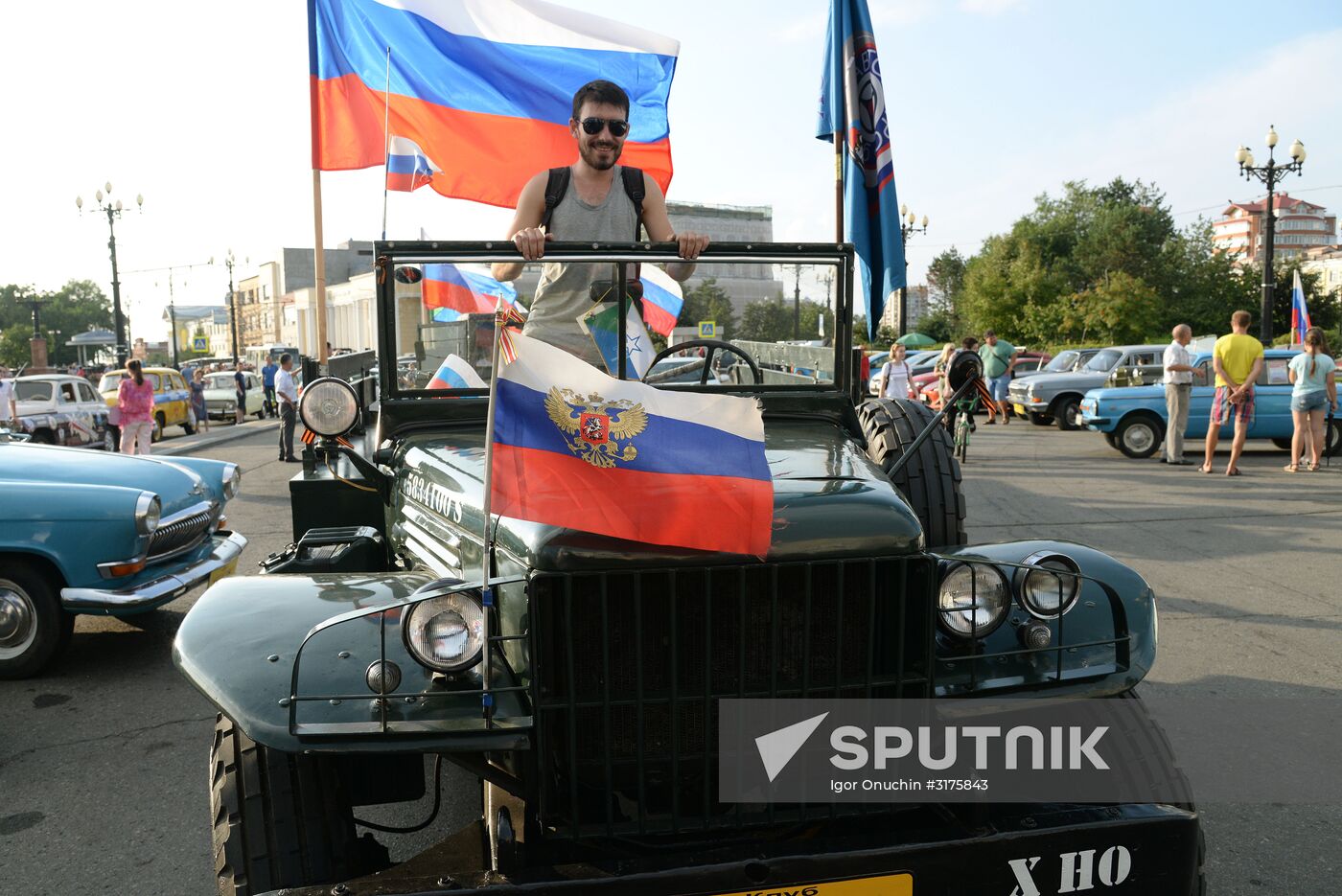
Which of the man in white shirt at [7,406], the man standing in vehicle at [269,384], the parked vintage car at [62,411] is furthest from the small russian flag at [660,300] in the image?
the man standing in vehicle at [269,384]

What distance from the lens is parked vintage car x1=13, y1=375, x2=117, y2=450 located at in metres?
16.8

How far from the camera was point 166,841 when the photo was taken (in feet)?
11.4

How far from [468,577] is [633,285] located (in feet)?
3.98

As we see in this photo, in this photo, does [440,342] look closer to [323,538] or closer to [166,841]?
[323,538]

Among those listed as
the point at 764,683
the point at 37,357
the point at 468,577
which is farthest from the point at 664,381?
the point at 37,357

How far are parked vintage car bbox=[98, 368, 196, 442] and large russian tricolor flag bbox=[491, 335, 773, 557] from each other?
2191 cm

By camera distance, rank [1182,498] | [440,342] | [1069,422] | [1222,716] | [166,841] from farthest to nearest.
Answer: [1069,422] < [1182,498] < [1222,716] < [440,342] < [166,841]

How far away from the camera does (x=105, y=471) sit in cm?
568

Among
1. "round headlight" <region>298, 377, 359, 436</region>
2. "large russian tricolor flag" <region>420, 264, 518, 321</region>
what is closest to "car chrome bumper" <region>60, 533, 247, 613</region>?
"round headlight" <region>298, 377, 359, 436</region>

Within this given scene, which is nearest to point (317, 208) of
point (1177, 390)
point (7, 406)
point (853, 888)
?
point (853, 888)

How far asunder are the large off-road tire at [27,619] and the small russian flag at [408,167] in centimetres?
282

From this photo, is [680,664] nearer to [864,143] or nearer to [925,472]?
[925,472]

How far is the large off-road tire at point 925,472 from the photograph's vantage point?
3.92m

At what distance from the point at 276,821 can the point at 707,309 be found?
7.76 feet
